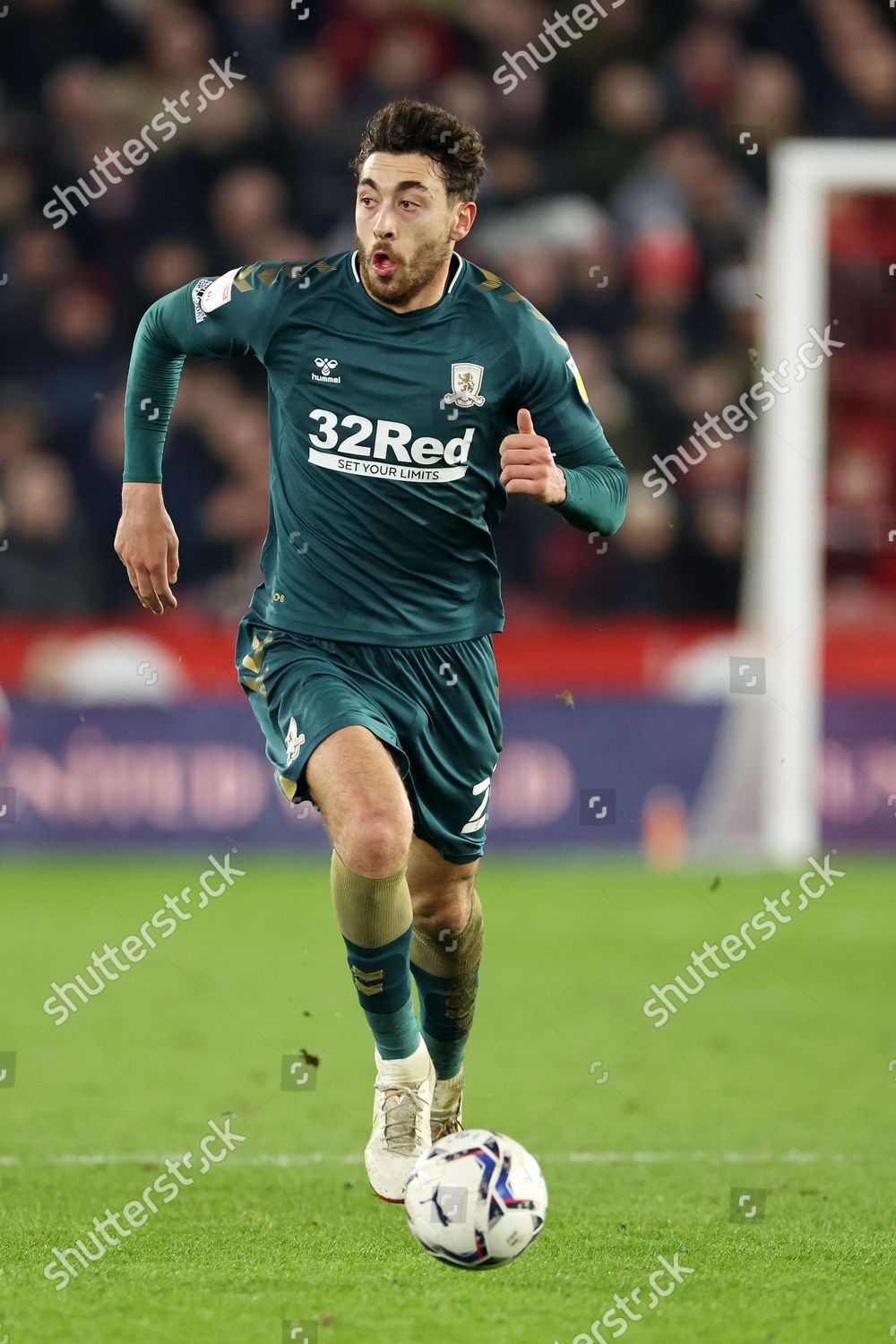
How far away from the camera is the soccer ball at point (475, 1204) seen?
13.4 feet

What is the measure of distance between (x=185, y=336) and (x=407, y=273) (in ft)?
2.07

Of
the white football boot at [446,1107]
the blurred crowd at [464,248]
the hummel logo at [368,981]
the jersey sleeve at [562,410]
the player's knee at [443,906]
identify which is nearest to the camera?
the hummel logo at [368,981]

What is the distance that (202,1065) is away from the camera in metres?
7.08

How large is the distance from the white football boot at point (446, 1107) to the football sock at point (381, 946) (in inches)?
25.3

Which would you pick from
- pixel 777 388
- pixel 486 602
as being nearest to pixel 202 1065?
pixel 486 602

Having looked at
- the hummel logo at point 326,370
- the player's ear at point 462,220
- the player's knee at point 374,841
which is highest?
the player's ear at point 462,220

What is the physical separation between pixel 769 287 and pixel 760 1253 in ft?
27.2

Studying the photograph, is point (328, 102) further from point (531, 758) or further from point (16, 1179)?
point (16, 1179)

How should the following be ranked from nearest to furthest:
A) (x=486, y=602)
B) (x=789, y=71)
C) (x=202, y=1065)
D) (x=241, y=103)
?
(x=486, y=602) → (x=202, y=1065) → (x=241, y=103) → (x=789, y=71)

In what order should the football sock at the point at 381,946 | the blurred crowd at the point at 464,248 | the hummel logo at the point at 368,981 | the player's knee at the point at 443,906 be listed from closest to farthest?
the football sock at the point at 381,946 → the hummel logo at the point at 368,981 → the player's knee at the point at 443,906 → the blurred crowd at the point at 464,248

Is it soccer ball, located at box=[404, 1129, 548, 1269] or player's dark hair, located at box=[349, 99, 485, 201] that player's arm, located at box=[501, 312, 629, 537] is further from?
soccer ball, located at box=[404, 1129, 548, 1269]

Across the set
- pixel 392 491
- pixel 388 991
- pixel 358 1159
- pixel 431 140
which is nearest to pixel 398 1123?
pixel 388 991

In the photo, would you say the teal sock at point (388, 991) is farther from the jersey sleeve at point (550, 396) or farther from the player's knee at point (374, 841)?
the jersey sleeve at point (550, 396)

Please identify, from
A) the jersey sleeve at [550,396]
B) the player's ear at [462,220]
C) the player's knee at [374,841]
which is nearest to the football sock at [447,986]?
the player's knee at [374,841]
